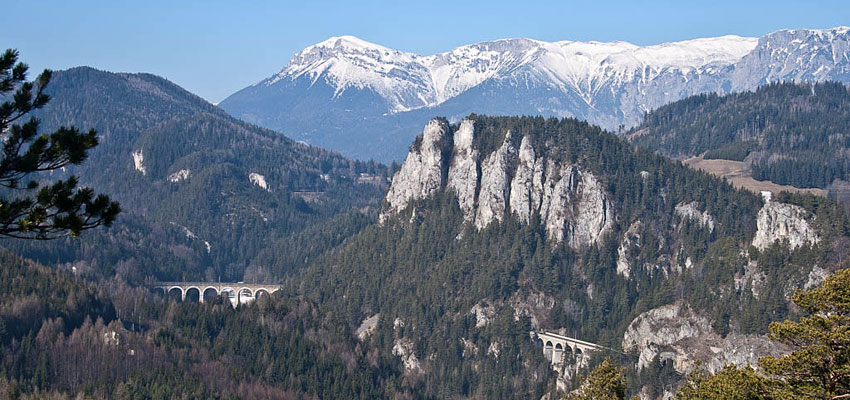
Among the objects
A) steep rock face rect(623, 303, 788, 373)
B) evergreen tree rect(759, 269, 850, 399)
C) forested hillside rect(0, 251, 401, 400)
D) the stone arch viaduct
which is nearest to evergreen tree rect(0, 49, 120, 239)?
evergreen tree rect(759, 269, 850, 399)

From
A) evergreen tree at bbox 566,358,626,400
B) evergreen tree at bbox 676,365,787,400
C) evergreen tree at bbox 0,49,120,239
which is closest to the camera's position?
evergreen tree at bbox 0,49,120,239

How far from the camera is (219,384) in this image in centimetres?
14100

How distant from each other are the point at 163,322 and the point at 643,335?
72636mm

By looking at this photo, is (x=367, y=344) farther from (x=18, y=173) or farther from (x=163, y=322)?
(x=18, y=173)

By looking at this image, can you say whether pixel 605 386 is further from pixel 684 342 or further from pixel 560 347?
pixel 560 347

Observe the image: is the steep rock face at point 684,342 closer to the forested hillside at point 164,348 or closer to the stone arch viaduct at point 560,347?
the stone arch viaduct at point 560,347

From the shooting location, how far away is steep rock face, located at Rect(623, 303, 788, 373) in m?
138

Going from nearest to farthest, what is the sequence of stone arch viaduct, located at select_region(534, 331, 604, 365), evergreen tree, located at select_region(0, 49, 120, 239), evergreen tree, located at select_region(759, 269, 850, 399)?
1. evergreen tree, located at select_region(0, 49, 120, 239)
2. evergreen tree, located at select_region(759, 269, 850, 399)
3. stone arch viaduct, located at select_region(534, 331, 604, 365)

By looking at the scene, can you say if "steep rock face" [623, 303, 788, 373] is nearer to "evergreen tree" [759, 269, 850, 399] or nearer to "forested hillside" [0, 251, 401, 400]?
"forested hillside" [0, 251, 401, 400]

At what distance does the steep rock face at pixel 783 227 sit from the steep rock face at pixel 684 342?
16239mm

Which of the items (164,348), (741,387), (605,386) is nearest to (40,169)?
(741,387)

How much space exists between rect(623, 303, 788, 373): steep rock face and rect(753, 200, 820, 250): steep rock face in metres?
16.2

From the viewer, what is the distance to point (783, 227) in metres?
162

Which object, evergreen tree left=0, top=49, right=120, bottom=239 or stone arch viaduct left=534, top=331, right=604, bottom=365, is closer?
evergreen tree left=0, top=49, right=120, bottom=239
